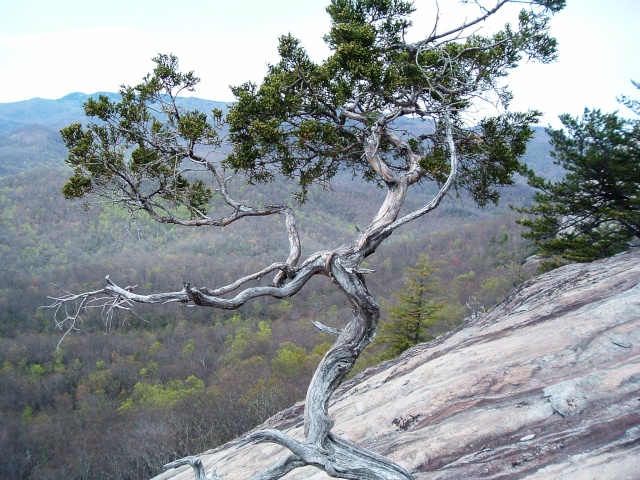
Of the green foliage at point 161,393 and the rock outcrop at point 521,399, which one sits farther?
the green foliage at point 161,393

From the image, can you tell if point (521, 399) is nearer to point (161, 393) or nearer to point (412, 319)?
point (412, 319)

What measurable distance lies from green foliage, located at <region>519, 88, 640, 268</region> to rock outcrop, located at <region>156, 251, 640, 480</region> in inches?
285

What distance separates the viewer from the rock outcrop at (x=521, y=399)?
5500mm

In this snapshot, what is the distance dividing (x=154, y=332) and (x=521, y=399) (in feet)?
212

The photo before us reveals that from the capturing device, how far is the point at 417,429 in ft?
25.0

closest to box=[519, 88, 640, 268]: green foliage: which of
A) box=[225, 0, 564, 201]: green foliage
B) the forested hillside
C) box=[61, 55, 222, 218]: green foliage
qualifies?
the forested hillside

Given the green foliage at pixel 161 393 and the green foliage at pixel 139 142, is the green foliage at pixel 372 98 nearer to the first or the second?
the green foliage at pixel 139 142

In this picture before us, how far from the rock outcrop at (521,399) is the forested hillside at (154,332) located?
3342 mm

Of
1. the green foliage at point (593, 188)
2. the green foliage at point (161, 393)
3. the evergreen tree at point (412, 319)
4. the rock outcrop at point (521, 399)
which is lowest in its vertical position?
the green foliage at point (161, 393)

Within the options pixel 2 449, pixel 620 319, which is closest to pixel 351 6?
pixel 620 319

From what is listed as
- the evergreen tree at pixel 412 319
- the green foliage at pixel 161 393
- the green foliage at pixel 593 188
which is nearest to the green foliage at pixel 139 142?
the green foliage at pixel 593 188

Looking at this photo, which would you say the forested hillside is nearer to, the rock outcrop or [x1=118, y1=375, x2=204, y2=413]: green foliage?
[x1=118, y1=375, x2=204, y2=413]: green foliage

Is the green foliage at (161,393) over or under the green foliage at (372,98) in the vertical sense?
under

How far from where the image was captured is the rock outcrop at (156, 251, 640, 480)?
550 centimetres
